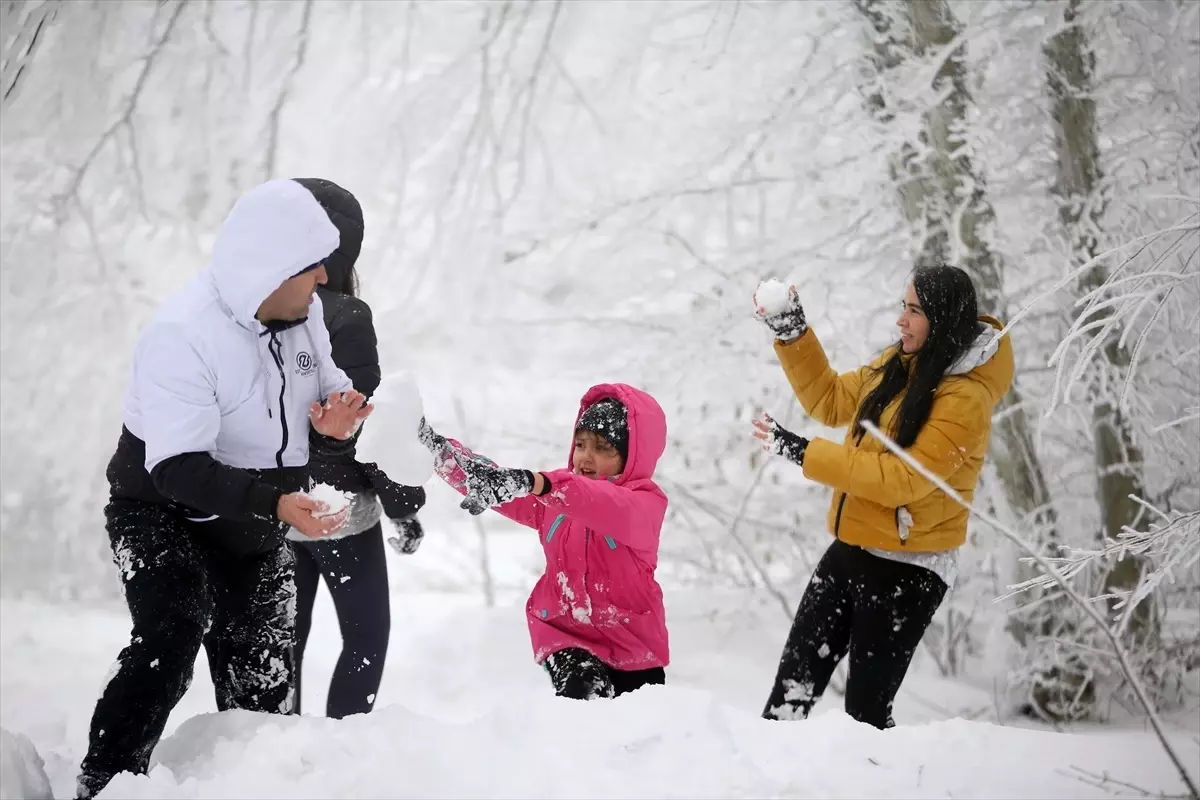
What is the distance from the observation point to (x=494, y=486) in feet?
7.48

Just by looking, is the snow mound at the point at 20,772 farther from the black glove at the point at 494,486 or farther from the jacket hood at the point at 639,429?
the jacket hood at the point at 639,429

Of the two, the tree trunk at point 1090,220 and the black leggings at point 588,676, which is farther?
the tree trunk at point 1090,220

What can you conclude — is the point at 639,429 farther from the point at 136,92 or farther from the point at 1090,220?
the point at 136,92

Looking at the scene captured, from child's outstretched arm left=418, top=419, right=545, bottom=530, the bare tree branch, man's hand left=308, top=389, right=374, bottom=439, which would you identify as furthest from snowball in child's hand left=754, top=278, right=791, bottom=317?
the bare tree branch

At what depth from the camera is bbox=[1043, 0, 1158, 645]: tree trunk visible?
14.1ft

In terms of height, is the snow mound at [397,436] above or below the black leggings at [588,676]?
above

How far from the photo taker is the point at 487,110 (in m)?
4.52

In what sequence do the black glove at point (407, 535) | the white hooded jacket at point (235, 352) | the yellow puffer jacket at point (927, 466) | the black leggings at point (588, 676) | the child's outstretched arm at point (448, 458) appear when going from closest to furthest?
the white hooded jacket at point (235, 352) < the child's outstretched arm at point (448, 458) < the black leggings at point (588, 676) < the yellow puffer jacket at point (927, 466) < the black glove at point (407, 535)

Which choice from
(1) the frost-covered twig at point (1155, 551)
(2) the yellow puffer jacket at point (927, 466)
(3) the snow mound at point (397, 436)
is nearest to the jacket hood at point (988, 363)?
(2) the yellow puffer jacket at point (927, 466)

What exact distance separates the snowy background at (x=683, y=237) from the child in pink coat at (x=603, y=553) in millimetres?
1722

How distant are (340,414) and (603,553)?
0.83m

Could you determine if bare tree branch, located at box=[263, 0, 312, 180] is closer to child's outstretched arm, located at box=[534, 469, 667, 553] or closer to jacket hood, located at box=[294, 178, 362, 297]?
jacket hood, located at box=[294, 178, 362, 297]

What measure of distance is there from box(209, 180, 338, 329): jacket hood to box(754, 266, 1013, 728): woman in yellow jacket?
137 cm

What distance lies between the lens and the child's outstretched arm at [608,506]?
7.80 feet
